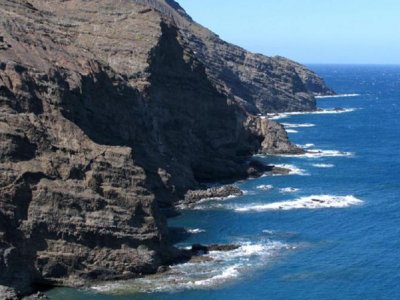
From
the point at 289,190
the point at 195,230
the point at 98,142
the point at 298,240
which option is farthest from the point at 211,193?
the point at 298,240

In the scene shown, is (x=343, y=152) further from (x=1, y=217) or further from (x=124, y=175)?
(x=1, y=217)

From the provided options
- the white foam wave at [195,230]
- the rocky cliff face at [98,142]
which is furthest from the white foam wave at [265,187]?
the white foam wave at [195,230]

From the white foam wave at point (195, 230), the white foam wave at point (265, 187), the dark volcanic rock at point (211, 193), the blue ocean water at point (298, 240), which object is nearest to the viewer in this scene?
the blue ocean water at point (298, 240)

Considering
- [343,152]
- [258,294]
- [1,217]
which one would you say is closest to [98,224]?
[1,217]

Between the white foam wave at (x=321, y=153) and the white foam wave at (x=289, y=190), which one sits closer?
the white foam wave at (x=289, y=190)

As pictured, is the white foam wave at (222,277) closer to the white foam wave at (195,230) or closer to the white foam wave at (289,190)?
the white foam wave at (195,230)

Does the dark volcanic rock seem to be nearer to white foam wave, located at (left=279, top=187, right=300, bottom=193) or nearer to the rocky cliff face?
the rocky cliff face
